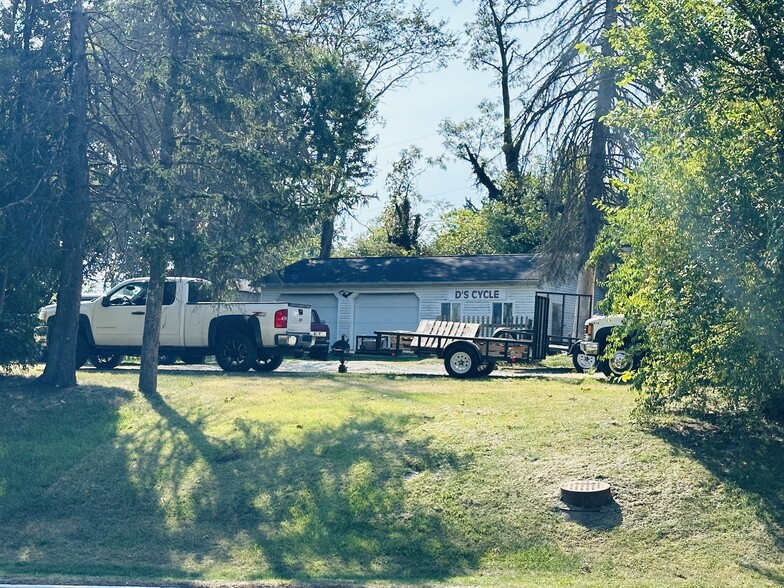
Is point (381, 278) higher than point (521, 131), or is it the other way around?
point (521, 131)

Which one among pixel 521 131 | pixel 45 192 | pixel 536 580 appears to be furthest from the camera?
pixel 521 131

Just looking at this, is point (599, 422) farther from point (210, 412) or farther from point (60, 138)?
point (60, 138)

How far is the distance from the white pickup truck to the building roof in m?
11.1

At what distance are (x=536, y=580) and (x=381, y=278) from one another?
25574 millimetres

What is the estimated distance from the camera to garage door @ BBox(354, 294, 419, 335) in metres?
34.4

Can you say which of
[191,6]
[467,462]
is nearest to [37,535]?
[467,462]

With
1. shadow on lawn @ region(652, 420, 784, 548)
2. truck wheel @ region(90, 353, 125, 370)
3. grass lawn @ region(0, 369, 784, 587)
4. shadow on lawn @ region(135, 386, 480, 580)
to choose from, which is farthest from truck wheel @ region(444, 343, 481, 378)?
truck wheel @ region(90, 353, 125, 370)

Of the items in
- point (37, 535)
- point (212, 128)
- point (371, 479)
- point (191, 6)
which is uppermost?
point (191, 6)

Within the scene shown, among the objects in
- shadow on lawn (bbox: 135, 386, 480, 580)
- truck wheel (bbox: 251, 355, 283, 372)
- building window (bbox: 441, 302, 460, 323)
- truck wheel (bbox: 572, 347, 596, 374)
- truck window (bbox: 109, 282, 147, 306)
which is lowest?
shadow on lawn (bbox: 135, 386, 480, 580)

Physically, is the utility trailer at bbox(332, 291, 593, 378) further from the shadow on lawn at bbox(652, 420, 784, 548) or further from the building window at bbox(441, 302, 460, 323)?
the building window at bbox(441, 302, 460, 323)

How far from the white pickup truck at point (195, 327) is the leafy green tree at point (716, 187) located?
394 inches

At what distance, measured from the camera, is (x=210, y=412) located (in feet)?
49.4

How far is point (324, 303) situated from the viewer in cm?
3572

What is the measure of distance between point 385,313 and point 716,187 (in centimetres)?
2433
